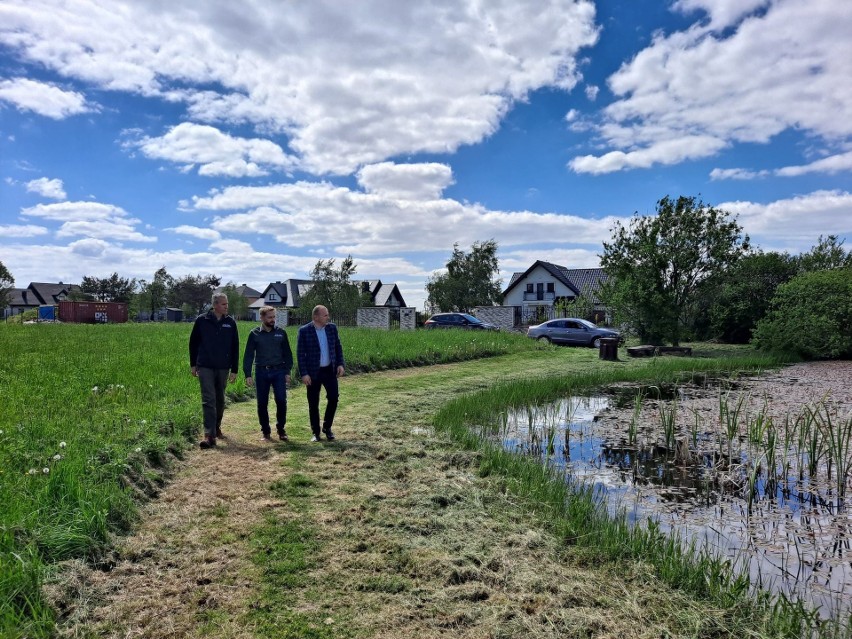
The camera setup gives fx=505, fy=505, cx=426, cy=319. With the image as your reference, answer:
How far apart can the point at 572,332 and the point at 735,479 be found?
18.7 m

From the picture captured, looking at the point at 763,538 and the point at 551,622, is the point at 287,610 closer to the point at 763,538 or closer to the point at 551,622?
the point at 551,622

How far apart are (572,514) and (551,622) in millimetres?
1455

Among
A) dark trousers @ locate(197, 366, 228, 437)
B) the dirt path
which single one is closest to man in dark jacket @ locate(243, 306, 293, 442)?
dark trousers @ locate(197, 366, 228, 437)

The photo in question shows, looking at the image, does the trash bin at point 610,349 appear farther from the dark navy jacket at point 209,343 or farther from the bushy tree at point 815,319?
the dark navy jacket at point 209,343

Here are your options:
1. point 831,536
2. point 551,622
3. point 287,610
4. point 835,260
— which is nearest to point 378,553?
point 287,610

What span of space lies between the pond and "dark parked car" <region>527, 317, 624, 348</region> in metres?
14.0

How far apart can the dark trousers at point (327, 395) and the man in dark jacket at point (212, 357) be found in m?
1.04

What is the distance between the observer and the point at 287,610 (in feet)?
9.74

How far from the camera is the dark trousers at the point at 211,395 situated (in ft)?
20.9

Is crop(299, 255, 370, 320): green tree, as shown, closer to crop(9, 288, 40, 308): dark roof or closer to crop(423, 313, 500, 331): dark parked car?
crop(423, 313, 500, 331): dark parked car

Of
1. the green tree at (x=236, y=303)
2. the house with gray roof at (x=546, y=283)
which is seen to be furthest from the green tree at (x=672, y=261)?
the green tree at (x=236, y=303)

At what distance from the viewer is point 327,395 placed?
691 cm

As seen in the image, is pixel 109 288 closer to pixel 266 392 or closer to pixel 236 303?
pixel 236 303


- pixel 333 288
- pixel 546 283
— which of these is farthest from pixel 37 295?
pixel 546 283
